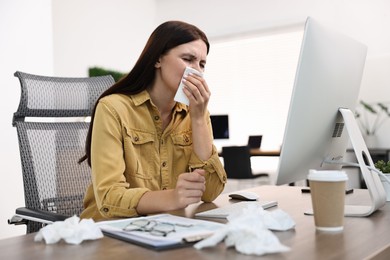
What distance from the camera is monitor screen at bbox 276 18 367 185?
95cm

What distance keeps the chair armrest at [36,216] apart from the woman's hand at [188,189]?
32 cm

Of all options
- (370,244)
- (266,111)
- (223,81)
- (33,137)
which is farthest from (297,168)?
(223,81)

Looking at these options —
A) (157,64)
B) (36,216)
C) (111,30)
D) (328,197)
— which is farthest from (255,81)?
(328,197)

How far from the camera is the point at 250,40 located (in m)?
5.71

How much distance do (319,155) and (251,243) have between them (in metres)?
0.46

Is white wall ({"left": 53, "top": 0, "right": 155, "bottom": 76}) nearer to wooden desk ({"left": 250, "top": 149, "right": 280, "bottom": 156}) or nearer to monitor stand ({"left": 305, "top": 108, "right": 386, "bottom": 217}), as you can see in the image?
wooden desk ({"left": 250, "top": 149, "right": 280, "bottom": 156})

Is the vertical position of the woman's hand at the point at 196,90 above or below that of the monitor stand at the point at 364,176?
above

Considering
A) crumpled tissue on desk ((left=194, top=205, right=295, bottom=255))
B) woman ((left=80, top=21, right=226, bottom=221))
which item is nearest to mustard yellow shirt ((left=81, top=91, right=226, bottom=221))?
woman ((left=80, top=21, right=226, bottom=221))

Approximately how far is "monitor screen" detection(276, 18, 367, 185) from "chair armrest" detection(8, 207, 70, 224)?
0.61m

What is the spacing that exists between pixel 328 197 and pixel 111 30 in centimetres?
489

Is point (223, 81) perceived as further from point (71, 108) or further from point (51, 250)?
point (51, 250)

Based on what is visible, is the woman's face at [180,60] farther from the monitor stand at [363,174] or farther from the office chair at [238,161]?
the office chair at [238,161]

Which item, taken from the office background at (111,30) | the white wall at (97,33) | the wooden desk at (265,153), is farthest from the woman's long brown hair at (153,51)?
the white wall at (97,33)

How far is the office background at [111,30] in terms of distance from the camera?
309cm
